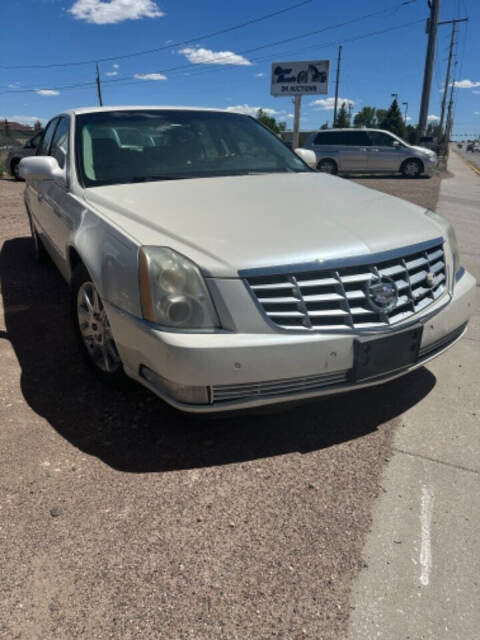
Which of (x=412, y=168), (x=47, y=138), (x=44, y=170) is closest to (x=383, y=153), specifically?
(x=412, y=168)

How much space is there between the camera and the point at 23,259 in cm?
605

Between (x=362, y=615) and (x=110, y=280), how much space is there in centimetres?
169

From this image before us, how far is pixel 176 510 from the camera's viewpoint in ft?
7.01

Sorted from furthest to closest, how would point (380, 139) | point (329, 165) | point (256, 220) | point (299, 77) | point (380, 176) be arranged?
1. point (299, 77)
2. point (380, 176)
3. point (329, 165)
4. point (380, 139)
5. point (256, 220)

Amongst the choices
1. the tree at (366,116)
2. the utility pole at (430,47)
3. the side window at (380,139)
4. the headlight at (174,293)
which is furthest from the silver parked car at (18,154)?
the tree at (366,116)

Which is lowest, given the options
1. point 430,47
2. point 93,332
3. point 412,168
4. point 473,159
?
point 473,159

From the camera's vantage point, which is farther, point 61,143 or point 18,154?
point 18,154

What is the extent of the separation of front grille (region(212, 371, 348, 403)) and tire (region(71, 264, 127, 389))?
2.50ft

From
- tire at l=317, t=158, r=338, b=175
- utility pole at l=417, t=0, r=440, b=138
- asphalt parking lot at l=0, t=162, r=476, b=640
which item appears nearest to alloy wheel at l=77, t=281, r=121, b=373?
asphalt parking lot at l=0, t=162, r=476, b=640

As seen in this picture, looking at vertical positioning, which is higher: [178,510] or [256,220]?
[256,220]

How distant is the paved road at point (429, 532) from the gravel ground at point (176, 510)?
0.23 ft

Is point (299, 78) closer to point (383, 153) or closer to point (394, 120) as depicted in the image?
point (383, 153)

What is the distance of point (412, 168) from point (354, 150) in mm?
2276

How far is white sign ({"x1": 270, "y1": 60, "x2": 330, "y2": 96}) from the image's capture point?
2134 cm
